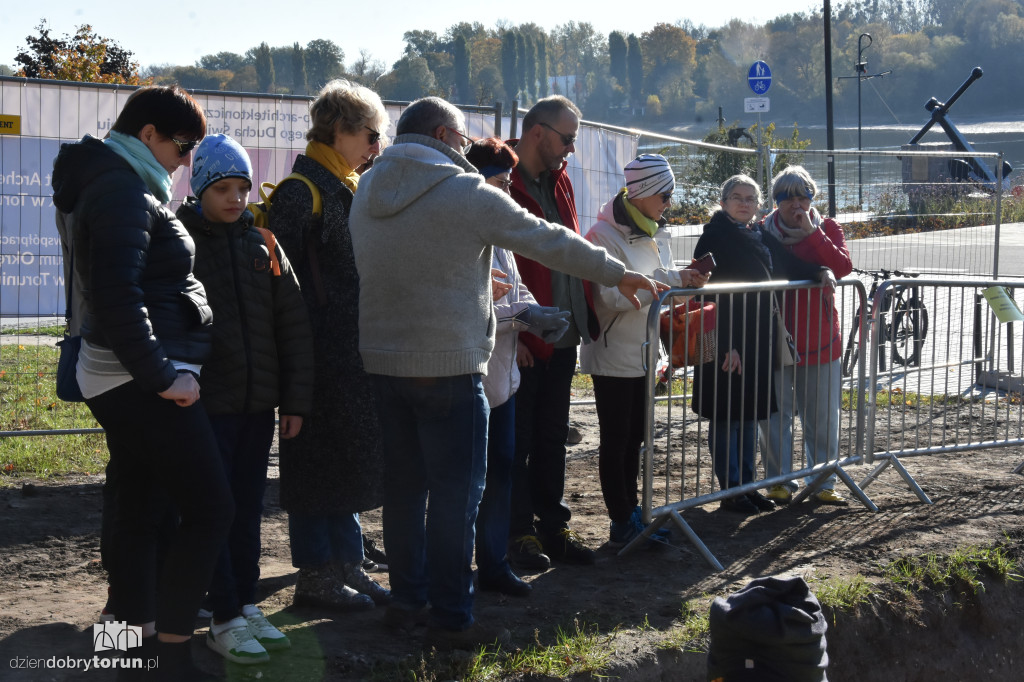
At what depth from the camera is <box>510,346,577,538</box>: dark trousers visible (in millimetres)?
4641

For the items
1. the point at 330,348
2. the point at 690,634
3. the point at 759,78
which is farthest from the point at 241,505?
the point at 759,78

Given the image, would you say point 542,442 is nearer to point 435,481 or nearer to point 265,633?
point 435,481

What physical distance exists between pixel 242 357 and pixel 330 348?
1.72ft

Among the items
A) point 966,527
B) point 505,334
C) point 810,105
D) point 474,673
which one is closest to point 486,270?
point 505,334

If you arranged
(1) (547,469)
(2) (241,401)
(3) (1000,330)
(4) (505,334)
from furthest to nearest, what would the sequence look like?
(3) (1000,330) → (1) (547,469) → (4) (505,334) → (2) (241,401)

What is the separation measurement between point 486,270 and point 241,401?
91cm

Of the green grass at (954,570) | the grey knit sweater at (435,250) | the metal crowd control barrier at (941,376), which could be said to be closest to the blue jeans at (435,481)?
the grey knit sweater at (435,250)

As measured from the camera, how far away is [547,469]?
475 centimetres

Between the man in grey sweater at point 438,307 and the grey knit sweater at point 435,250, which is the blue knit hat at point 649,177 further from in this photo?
the grey knit sweater at point 435,250

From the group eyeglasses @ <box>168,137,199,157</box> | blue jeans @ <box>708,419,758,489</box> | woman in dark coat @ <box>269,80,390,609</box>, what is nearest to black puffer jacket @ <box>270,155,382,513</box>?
woman in dark coat @ <box>269,80,390,609</box>

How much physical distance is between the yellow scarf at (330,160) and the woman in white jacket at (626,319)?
1278 millimetres

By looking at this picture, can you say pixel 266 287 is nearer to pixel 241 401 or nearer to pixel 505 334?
pixel 241 401

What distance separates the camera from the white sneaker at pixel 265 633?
3676mm

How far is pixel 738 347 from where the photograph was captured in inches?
218
